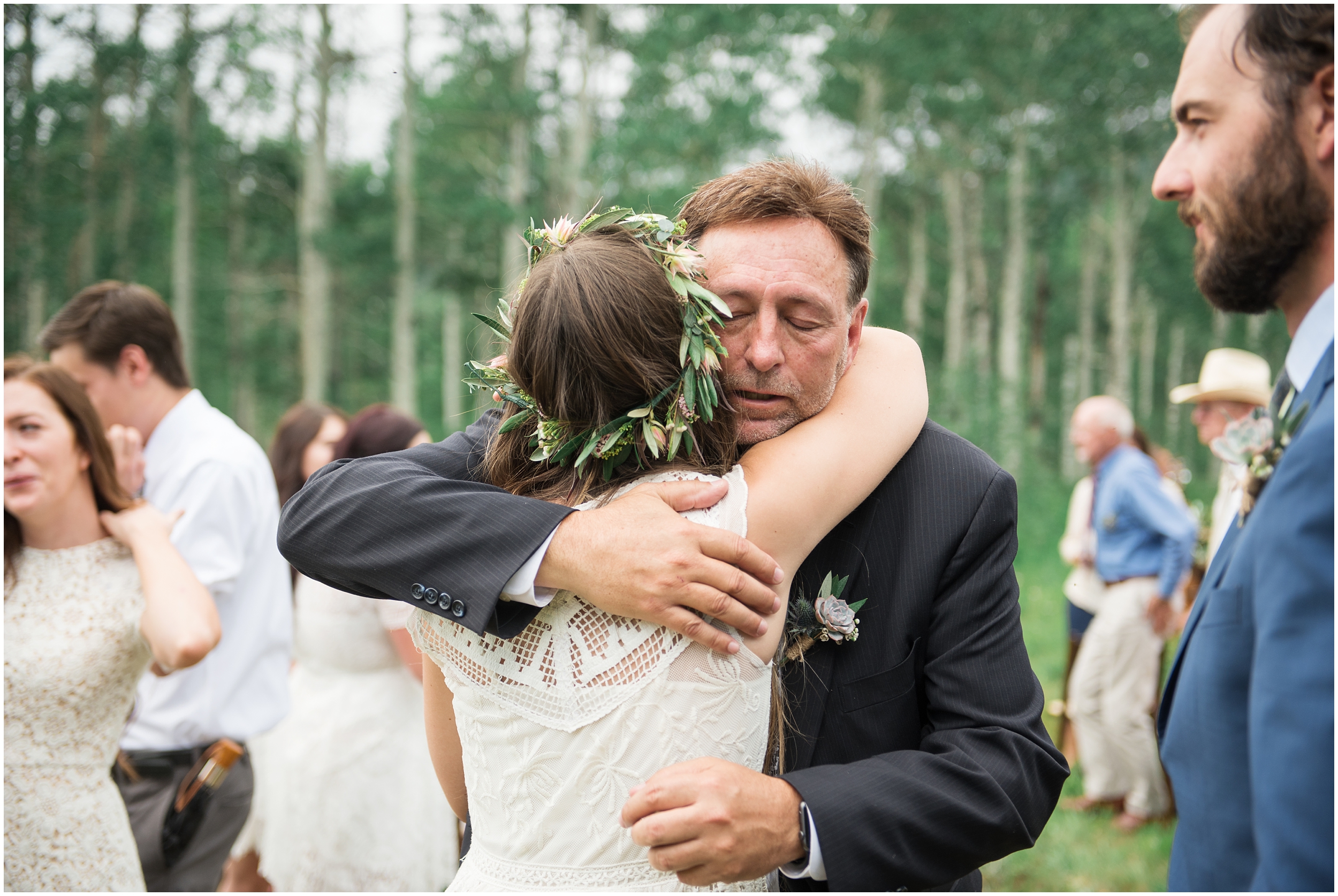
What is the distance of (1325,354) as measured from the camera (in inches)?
58.9

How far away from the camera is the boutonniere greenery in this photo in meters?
1.54

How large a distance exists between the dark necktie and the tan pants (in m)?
5.56

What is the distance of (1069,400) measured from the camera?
Answer: 31.3 meters

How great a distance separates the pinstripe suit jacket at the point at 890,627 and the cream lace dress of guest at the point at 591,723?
98 millimetres

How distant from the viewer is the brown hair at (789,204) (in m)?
2.07

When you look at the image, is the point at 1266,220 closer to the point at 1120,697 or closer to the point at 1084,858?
the point at 1084,858

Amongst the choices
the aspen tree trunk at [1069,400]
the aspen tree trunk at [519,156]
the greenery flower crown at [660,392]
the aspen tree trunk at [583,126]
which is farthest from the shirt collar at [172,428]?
the aspen tree trunk at [1069,400]

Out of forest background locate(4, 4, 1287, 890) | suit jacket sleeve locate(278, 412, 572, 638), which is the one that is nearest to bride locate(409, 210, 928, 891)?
suit jacket sleeve locate(278, 412, 572, 638)

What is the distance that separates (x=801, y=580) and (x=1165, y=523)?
567 cm

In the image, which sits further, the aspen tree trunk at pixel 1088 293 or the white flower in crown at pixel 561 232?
the aspen tree trunk at pixel 1088 293

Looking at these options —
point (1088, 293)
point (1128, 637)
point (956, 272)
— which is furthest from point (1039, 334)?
point (1128, 637)

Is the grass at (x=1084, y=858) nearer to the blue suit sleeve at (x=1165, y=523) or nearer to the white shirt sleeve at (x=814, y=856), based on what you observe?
the blue suit sleeve at (x=1165, y=523)

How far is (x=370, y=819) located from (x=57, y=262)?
18.9m

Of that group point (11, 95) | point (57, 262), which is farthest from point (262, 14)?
point (57, 262)
